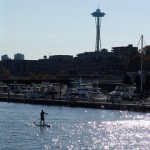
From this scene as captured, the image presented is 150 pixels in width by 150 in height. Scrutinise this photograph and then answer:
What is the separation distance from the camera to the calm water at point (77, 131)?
4744 cm

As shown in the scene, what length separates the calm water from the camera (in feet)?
156

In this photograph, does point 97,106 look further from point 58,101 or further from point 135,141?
point 135,141

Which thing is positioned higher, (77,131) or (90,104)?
(90,104)

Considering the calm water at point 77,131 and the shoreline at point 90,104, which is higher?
the shoreline at point 90,104

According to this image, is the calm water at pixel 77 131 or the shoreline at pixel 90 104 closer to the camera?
the calm water at pixel 77 131

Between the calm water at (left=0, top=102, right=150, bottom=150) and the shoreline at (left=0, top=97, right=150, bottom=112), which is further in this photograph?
the shoreline at (left=0, top=97, right=150, bottom=112)

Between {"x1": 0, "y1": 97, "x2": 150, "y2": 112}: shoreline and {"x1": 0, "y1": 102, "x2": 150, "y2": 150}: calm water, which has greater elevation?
{"x1": 0, "y1": 97, "x2": 150, "y2": 112}: shoreline

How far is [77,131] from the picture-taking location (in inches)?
2269

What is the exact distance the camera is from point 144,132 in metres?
58.2

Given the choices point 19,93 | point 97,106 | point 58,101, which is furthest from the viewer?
point 19,93

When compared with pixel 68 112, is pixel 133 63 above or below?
above

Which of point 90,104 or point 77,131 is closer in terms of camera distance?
point 77,131

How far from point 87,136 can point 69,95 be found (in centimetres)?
5573

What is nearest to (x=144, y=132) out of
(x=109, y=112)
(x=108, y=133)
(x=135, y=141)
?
(x=108, y=133)
